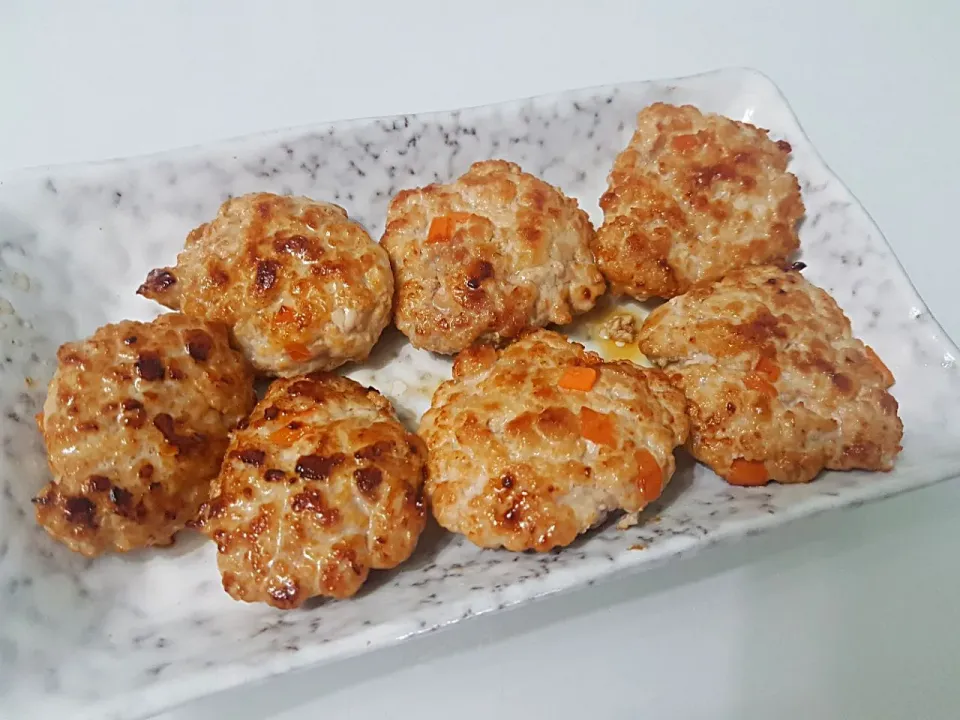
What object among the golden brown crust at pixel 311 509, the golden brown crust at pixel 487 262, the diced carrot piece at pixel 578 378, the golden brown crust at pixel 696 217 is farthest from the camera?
the golden brown crust at pixel 696 217

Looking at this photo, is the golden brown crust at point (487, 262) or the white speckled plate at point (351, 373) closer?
the white speckled plate at point (351, 373)

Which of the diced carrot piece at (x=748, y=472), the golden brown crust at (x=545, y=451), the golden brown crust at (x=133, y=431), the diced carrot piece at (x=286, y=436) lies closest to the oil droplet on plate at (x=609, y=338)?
the golden brown crust at (x=545, y=451)

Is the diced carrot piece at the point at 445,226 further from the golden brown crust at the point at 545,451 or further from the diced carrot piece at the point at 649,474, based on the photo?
the diced carrot piece at the point at 649,474

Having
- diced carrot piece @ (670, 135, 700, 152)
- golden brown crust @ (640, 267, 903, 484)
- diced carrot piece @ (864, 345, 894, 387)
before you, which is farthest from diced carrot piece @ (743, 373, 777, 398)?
diced carrot piece @ (670, 135, 700, 152)

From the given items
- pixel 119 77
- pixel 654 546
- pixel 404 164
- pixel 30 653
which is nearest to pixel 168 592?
pixel 30 653

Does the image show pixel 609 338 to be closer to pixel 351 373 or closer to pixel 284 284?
pixel 351 373

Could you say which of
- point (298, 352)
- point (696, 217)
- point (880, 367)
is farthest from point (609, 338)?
point (298, 352)
